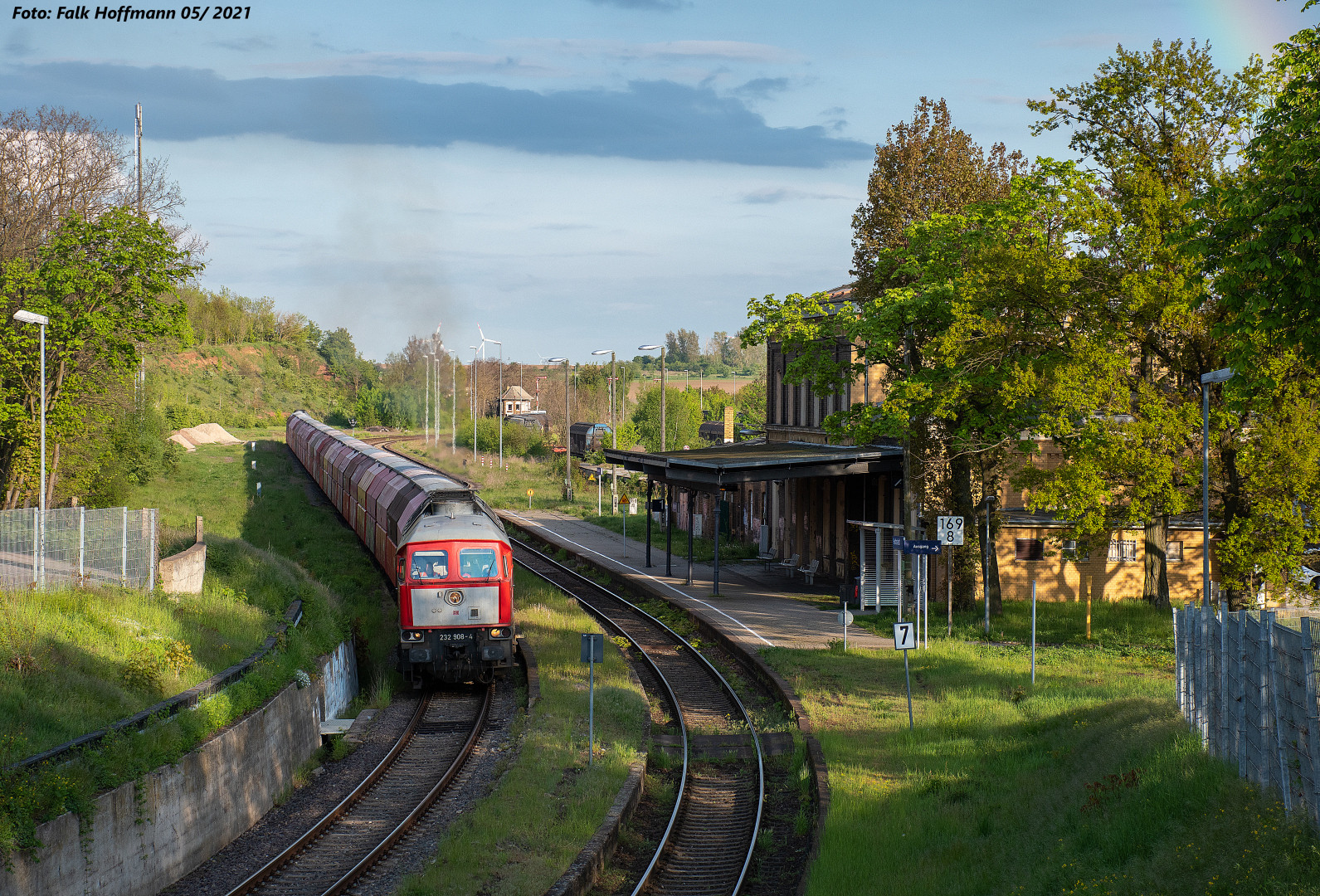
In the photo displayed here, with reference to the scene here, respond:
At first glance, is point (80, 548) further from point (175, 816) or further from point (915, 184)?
point (915, 184)

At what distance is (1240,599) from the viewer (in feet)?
74.0

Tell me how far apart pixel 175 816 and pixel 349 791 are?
328cm

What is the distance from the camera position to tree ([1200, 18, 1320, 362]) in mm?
11250

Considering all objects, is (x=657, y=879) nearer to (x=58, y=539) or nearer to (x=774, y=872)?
(x=774, y=872)

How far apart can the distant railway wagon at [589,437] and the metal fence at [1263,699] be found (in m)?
66.0

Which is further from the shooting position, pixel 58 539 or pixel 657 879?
pixel 58 539

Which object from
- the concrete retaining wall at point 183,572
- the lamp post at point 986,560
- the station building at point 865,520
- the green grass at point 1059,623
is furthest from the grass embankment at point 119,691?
the lamp post at point 986,560

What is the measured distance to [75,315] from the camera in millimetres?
28750

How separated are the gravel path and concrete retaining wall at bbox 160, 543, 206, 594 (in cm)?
468

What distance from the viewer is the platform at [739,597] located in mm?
26359

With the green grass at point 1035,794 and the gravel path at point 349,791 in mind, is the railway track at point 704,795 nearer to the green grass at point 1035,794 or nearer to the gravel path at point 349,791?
the green grass at point 1035,794

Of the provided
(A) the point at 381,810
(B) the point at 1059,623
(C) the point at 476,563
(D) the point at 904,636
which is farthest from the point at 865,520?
(A) the point at 381,810

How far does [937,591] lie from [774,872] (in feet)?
61.7

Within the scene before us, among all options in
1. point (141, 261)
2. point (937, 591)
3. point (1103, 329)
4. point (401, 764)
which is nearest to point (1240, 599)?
point (1103, 329)
